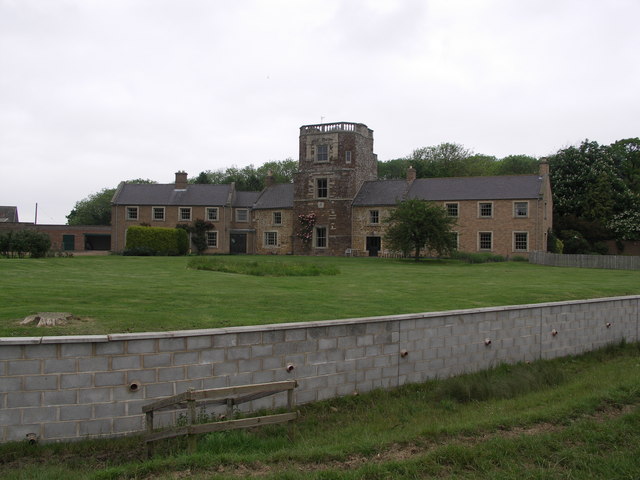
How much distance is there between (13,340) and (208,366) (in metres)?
2.93

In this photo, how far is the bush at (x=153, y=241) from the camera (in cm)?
4169

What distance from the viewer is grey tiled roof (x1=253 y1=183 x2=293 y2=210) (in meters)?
55.2

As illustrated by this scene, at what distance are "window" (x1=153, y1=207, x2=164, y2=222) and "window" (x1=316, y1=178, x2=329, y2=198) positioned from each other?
54.5ft

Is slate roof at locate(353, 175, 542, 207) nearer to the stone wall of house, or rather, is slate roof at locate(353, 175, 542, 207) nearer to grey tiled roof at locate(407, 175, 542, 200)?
grey tiled roof at locate(407, 175, 542, 200)

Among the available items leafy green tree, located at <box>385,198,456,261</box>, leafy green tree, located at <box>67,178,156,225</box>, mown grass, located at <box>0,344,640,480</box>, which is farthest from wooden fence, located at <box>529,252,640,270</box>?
leafy green tree, located at <box>67,178,156,225</box>

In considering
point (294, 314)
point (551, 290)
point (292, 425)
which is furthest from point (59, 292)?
point (551, 290)

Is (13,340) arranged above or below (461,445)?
above

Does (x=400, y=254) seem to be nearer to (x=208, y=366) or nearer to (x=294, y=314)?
(x=294, y=314)

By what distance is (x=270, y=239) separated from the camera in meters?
55.5

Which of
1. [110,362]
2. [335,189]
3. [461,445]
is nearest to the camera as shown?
[461,445]

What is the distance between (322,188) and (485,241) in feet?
50.7

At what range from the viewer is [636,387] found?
998 cm

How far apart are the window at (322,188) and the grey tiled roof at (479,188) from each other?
7.68 meters

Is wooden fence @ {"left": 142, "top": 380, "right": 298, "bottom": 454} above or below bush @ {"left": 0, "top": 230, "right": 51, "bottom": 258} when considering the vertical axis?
below
